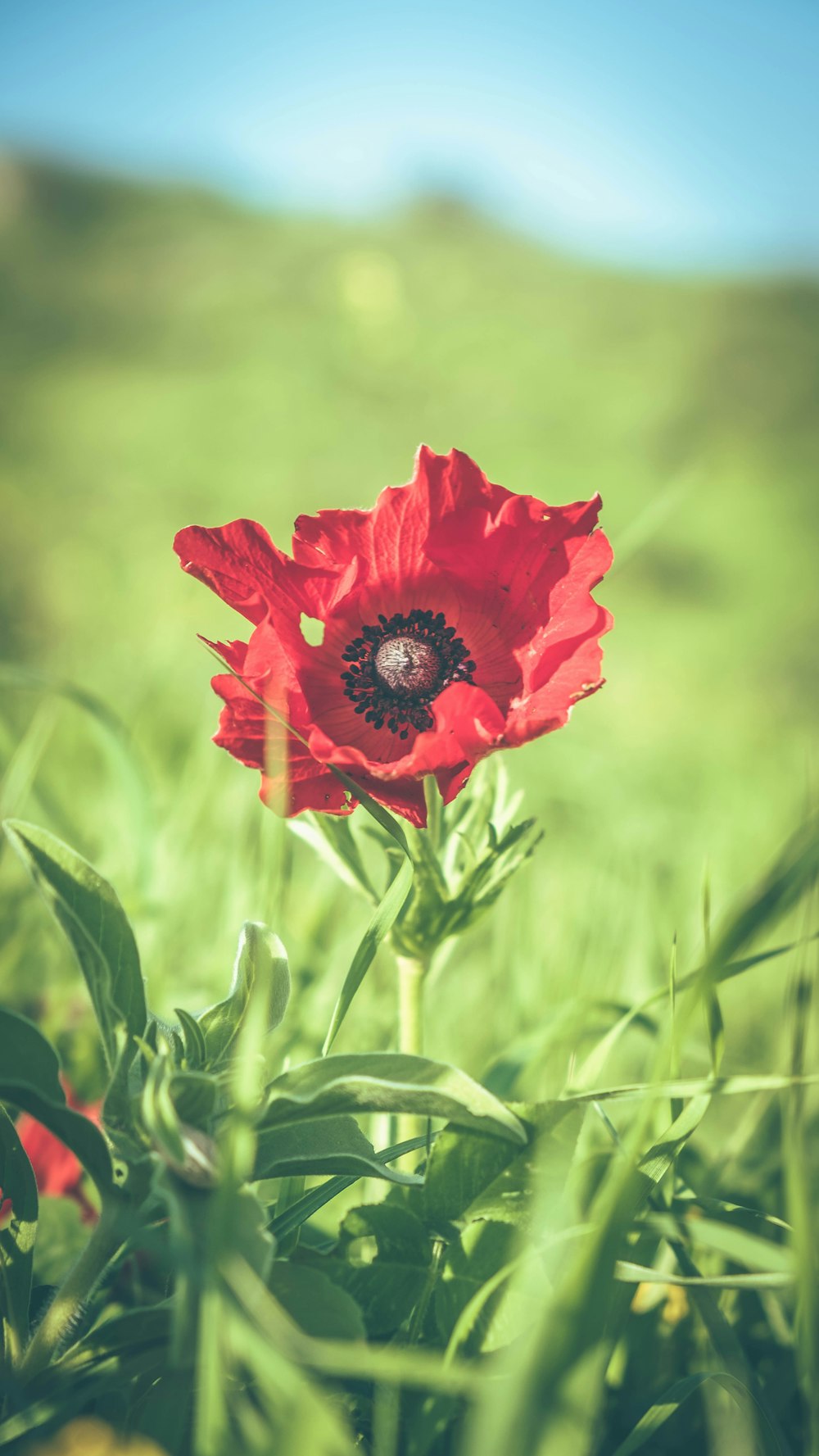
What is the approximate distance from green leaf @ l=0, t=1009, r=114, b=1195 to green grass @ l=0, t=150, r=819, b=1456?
0.14 m

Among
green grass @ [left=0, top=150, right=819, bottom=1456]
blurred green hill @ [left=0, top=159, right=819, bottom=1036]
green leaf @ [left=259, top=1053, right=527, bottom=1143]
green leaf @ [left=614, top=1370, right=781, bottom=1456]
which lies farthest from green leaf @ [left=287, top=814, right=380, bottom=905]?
blurred green hill @ [left=0, top=159, right=819, bottom=1036]

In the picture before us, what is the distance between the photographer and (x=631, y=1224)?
1.13 feet

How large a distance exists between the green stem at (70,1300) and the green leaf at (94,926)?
0.20 ft

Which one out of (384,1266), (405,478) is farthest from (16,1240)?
(405,478)

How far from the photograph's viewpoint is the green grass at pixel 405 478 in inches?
30.0

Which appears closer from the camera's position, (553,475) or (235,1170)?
(235,1170)

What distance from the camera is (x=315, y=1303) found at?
35 centimetres

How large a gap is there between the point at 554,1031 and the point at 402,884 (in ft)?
0.67

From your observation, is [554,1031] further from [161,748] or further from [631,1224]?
[161,748]

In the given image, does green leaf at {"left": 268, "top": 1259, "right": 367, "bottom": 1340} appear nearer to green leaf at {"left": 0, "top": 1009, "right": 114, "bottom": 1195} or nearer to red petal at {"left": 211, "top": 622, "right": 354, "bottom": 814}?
green leaf at {"left": 0, "top": 1009, "right": 114, "bottom": 1195}

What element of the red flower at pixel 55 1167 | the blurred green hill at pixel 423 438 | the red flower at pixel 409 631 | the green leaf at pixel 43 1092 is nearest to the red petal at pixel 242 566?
the red flower at pixel 409 631

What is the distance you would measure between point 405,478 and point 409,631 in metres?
2.39

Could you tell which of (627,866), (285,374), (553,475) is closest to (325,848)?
(627,866)

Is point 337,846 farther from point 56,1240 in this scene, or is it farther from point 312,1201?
point 56,1240
